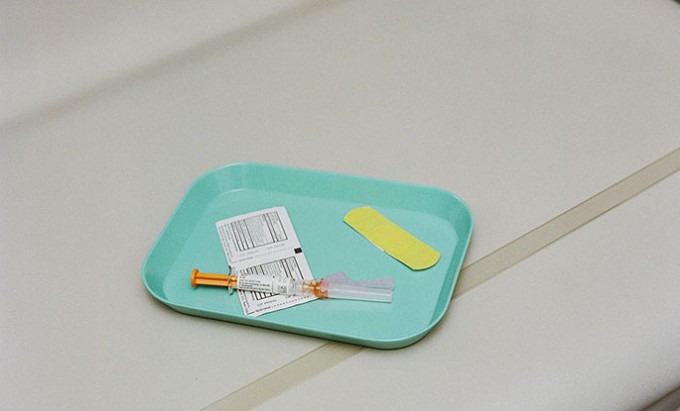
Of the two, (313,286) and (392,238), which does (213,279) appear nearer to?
(313,286)

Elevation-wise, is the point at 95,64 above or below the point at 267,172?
above

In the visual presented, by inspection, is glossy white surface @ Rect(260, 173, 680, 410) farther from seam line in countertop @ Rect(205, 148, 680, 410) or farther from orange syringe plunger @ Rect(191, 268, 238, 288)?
orange syringe plunger @ Rect(191, 268, 238, 288)

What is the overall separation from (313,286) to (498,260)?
242 millimetres

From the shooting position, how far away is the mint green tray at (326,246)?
3.30 feet

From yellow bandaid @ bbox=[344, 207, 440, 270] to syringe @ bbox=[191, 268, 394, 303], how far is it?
0.05 m

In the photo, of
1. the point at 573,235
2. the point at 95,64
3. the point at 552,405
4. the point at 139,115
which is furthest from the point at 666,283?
the point at 95,64

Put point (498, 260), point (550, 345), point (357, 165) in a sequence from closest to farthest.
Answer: point (550, 345) < point (498, 260) < point (357, 165)

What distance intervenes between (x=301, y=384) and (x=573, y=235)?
415 mm

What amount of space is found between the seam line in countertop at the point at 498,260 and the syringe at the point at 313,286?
0.26 ft

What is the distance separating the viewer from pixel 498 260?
1.07 metres

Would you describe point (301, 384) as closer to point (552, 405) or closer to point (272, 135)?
point (552, 405)

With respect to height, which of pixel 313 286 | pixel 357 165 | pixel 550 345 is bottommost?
pixel 550 345

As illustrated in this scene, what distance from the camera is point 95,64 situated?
145 centimetres

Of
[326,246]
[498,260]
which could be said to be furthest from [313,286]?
[498,260]
